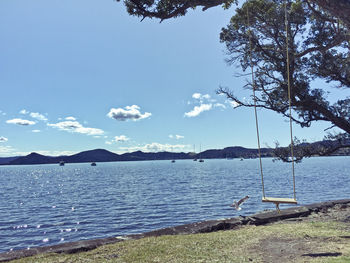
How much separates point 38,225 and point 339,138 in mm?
18718

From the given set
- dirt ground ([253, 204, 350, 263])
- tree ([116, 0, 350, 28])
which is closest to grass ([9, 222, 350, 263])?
dirt ground ([253, 204, 350, 263])

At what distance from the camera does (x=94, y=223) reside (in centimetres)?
1898

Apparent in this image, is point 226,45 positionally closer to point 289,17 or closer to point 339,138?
point 289,17

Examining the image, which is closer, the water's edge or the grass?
the grass

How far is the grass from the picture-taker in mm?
6301

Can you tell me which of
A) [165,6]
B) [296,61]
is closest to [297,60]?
[296,61]

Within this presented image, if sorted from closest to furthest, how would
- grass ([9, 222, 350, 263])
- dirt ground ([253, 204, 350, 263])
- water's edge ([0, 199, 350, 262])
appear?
dirt ground ([253, 204, 350, 263]) < grass ([9, 222, 350, 263]) < water's edge ([0, 199, 350, 262])

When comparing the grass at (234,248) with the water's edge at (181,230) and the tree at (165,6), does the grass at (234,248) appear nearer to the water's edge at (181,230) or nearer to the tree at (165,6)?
the water's edge at (181,230)

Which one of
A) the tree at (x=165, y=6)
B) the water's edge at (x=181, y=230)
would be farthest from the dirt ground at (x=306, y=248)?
the tree at (x=165, y=6)

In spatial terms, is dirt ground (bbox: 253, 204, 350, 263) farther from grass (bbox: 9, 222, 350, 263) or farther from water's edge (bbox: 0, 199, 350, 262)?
water's edge (bbox: 0, 199, 350, 262)

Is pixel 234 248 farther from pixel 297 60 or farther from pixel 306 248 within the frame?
pixel 297 60

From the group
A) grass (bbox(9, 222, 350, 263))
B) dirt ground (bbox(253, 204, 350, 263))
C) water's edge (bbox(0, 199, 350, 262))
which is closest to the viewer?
dirt ground (bbox(253, 204, 350, 263))

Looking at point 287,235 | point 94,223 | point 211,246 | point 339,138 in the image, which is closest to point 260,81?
point 339,138

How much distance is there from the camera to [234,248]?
7090 millimetres
